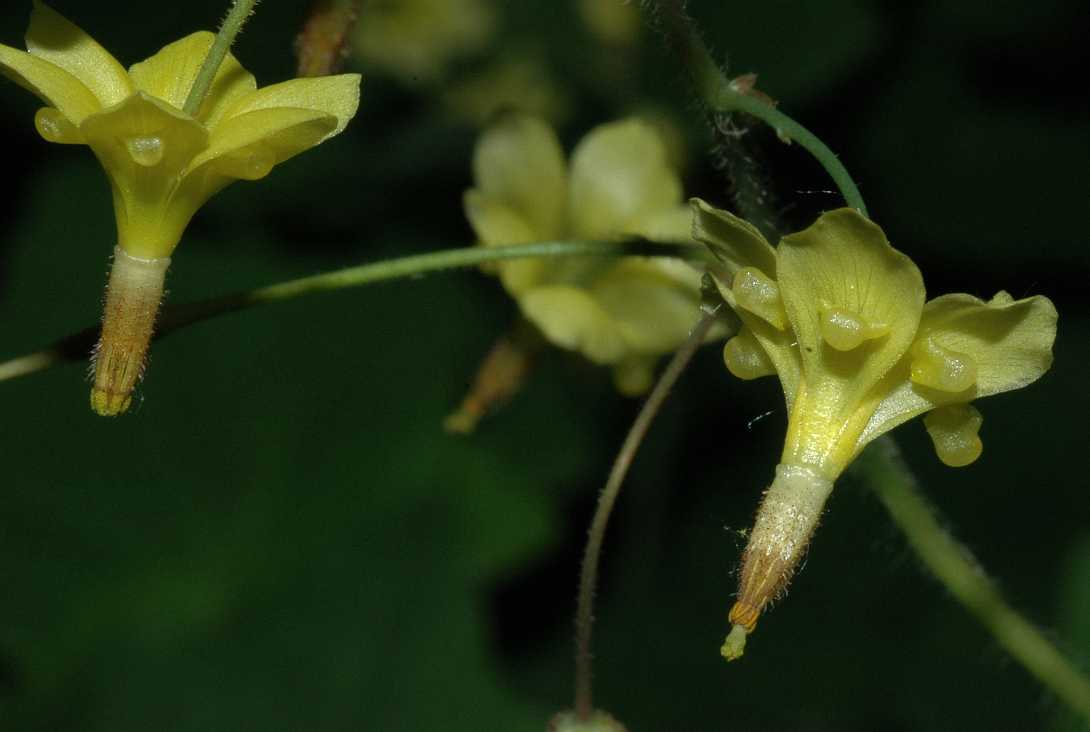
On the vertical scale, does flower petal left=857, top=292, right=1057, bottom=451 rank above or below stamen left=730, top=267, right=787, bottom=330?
below

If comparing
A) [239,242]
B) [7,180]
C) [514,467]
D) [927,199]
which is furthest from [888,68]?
[7,180]

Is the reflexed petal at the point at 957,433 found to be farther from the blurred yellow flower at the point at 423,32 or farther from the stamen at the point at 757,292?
the blurred yellow flower at the point at 423,32

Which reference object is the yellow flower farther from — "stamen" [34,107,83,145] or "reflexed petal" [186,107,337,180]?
"stamen" [34,107,83,145]

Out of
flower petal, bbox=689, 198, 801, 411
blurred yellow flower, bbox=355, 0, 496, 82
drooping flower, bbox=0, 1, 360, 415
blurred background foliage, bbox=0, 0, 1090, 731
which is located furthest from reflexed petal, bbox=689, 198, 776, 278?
blurred yellow flower, bbox=355, 0, 496, 82

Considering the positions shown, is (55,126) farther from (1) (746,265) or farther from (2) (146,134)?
(1) (746,265)

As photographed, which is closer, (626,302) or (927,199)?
(626,302)

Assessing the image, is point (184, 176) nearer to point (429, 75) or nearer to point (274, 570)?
point (274, 570)

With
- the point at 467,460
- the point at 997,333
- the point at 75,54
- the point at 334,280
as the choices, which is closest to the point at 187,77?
the point at 75,54
